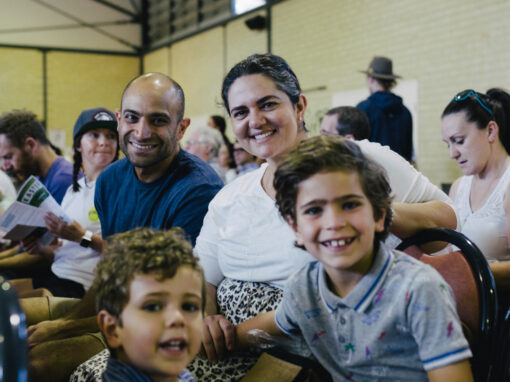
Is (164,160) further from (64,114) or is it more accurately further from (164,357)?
(64,114)

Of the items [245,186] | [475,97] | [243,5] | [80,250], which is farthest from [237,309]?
[243,5]

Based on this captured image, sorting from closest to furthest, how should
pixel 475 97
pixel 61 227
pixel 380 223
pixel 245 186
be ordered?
pixel 380 223 < pixel 245 186 < pixel 475 97 < pixel 61 227

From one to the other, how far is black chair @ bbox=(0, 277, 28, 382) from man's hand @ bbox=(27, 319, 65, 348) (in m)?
1.27

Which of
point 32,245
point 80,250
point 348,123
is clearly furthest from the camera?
point 348,123

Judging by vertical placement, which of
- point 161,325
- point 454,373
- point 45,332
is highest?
point 161,325

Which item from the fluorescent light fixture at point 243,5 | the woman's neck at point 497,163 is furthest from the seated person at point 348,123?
the fluorescent light fixture at point 243,5

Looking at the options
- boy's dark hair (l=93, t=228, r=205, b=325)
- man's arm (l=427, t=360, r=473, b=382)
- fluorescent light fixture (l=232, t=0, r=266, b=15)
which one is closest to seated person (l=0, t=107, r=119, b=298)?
boy's dark hair (l=93, t=228, r=205, b=325)

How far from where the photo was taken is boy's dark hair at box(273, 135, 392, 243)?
1226mm

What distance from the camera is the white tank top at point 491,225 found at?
2.21m

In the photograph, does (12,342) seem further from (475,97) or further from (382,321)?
(475,97)

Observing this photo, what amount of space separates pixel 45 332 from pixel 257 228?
87 cm

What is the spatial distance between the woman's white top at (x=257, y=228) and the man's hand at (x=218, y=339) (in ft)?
0.61

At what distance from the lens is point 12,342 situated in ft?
2.10

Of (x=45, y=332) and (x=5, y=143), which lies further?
(x=5, y=143)
